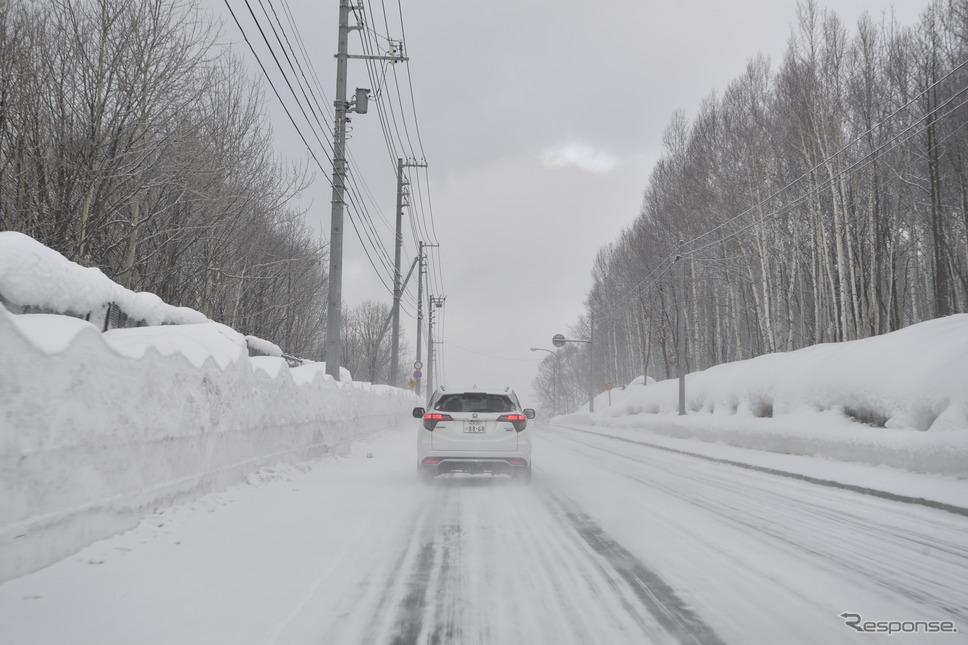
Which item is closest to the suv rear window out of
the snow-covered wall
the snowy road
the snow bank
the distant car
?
the distant car

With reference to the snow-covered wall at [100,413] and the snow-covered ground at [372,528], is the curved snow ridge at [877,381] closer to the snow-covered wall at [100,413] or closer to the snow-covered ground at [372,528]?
the snow-covered ground at [372,528]

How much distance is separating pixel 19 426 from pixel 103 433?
104 cm

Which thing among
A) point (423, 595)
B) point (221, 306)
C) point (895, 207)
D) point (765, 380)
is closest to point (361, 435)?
point (221, 306)

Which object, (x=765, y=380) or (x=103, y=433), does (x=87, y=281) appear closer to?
(x=103, y=433)

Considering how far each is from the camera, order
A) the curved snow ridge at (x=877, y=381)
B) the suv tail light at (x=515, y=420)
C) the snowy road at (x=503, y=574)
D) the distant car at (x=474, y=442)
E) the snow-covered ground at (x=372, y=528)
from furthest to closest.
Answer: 1. the curved snow ridge at (x=877, y=381)
2. the suv tail light at (x=515, y=420)
3. the distant car at (x=474, y=442)
4. the snow-covered ground at (x=372, y=528)
5. the snowy road at (x=503, y=574)

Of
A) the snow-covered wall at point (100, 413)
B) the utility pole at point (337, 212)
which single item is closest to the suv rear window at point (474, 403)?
the snow-covered wall at point (100, 413)

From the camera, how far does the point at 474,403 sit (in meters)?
10.7

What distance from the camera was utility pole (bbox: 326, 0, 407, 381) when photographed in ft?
54.5

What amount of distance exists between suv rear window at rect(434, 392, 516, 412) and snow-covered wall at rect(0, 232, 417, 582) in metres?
3.00

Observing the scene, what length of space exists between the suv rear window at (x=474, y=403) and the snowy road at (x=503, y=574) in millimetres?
2050

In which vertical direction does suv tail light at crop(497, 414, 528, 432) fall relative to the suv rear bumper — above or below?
above

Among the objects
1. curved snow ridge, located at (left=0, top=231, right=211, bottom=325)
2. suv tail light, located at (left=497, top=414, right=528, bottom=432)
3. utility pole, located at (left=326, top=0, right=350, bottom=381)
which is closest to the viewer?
curved snow ridge, located at (left=0, top=231, right=211, bottom=325)

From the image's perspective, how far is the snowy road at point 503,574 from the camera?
361 centimetres

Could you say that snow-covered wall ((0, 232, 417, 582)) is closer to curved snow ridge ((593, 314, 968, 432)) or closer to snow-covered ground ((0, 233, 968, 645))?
snow-covered ground ((0, 233, 968, 645))
